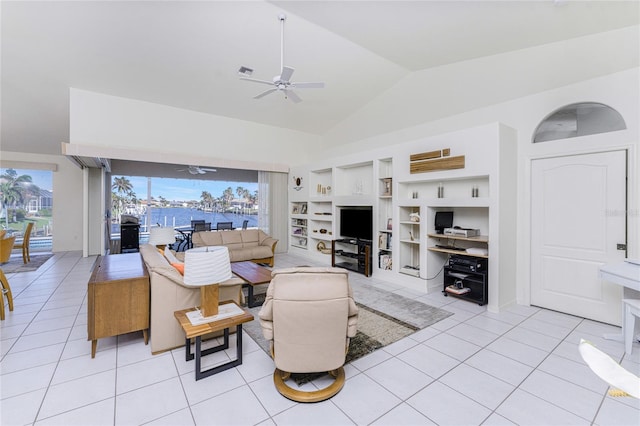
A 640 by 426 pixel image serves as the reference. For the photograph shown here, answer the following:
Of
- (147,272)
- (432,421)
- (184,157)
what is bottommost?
(432,421)

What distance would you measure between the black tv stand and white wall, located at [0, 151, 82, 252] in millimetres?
7760

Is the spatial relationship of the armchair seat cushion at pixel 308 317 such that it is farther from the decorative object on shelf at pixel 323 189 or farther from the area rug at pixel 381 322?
the decorative object on shelf at pixel 323 189

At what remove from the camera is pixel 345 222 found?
6191 millimetres

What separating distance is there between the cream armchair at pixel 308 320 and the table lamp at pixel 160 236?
111 inches

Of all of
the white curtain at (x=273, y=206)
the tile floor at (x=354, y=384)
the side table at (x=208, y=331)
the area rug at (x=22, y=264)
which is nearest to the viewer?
the tile floor at (x=354, y=384)

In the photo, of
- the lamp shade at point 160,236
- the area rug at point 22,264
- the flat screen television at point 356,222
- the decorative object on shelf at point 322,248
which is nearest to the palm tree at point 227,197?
the decorative object on shelf at point 322,248

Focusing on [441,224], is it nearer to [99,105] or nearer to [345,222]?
[345,222]

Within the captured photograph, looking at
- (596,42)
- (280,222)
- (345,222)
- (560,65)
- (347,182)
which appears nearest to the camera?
(596,42)

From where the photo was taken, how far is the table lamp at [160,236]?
411 cm

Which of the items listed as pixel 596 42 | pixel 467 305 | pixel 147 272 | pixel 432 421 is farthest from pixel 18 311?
pixel 596 42

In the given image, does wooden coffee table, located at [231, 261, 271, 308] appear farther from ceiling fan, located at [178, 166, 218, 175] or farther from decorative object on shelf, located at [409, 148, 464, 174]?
ceiling fan, located at [178, 166, 218, 175]

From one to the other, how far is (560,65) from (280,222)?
6.62 meters

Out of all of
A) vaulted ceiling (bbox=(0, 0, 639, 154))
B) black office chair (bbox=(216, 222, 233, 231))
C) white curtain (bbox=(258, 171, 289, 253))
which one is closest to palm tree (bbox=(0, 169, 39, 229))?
vaulted ceiling (bbox=(0, 0, 639, 154))

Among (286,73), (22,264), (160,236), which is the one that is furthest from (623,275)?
(22,264)
